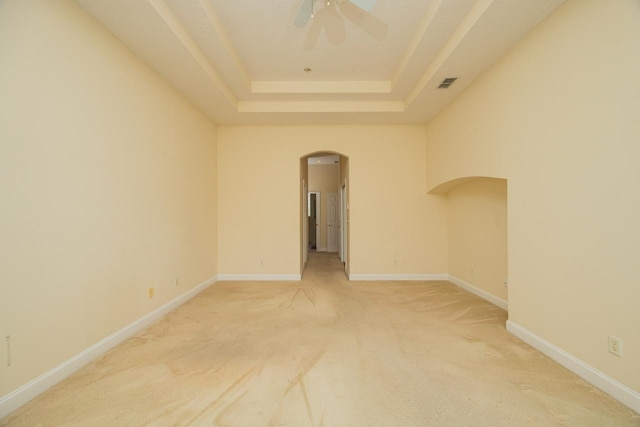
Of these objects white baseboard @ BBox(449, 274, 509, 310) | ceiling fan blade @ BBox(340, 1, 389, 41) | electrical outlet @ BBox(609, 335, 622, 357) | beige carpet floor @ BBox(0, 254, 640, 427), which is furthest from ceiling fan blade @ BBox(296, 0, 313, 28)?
white baseboard @ BBox(449, 274, 509, 310)

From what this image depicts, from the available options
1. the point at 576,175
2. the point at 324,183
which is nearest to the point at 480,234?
the point at 576,175

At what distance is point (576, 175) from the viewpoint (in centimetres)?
205

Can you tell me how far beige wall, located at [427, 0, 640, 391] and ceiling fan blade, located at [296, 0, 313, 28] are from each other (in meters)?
1.98

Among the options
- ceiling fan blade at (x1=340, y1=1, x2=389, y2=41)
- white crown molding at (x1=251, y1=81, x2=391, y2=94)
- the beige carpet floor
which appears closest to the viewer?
the beige carpet floor

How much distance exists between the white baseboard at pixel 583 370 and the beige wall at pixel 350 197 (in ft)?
8.26

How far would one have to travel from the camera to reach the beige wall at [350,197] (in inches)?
199

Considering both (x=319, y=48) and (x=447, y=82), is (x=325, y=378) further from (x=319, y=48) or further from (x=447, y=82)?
(x=447, y=82)

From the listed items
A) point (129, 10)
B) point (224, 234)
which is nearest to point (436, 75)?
point (129, 10)

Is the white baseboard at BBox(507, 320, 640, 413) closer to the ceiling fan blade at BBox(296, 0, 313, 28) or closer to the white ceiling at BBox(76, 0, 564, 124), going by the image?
the white ceiling at BBox(76, 0, 564, 124)


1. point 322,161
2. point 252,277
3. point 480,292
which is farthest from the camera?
point 322,161

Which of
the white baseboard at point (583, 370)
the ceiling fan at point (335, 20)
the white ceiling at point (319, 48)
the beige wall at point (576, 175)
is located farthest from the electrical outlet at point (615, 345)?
the ceiling fan at point (335, 20)

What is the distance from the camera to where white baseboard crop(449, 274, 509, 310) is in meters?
3.47

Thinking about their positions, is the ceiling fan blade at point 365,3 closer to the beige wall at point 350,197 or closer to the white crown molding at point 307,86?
the white crown molding at point 307,86

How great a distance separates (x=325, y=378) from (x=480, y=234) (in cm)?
316
